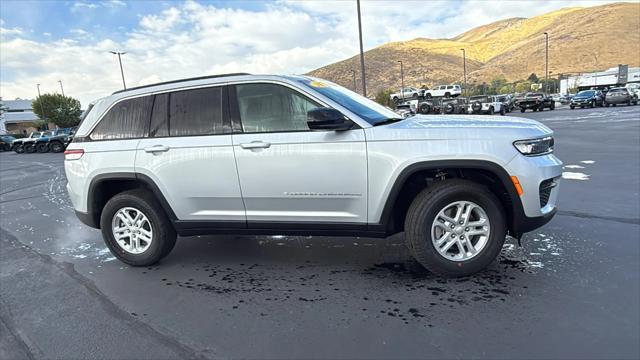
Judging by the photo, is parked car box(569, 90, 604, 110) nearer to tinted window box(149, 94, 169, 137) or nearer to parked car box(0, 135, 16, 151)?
tinted window box(149, 94, 169, 137)

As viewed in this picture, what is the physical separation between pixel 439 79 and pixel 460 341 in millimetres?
127835

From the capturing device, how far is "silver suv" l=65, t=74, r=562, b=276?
3467mm

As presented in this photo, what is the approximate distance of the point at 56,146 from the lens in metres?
29.6

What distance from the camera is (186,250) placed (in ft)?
16.1

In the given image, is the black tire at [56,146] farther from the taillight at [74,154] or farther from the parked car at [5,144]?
the taillight at [74,154]

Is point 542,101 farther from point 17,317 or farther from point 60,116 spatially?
point 60,116

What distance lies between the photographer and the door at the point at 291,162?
3.60 m

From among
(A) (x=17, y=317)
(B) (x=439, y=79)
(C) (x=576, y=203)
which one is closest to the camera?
(A) (x=17, y=317)

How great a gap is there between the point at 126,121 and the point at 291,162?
1.87 metres

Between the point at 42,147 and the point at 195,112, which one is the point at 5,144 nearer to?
the point at 42,147

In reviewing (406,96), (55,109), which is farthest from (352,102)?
(55,109)

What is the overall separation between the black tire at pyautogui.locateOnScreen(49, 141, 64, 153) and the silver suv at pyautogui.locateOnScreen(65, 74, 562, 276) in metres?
29.0

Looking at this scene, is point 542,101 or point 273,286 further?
point 542,101

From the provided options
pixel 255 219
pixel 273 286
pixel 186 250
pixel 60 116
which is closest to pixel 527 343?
pixel 273 286
